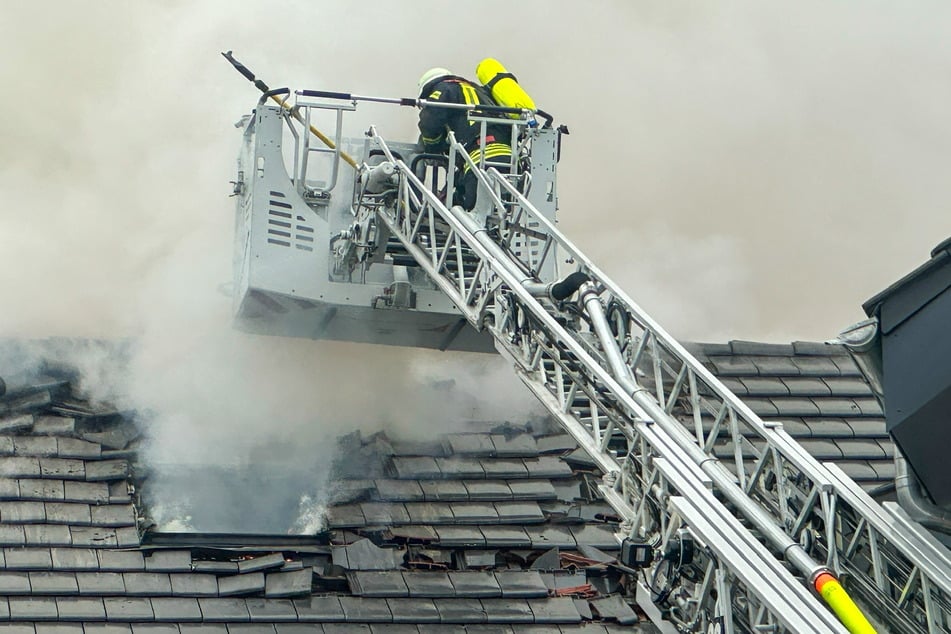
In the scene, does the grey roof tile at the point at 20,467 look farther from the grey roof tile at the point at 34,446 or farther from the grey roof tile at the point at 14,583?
the grey roof tile at the point at 14,583

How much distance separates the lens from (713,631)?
7902 millimetres

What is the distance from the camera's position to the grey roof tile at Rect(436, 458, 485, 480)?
35.9 ft

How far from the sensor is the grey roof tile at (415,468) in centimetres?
1087

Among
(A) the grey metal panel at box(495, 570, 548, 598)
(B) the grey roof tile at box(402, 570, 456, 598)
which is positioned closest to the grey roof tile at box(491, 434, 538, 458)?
(A) the grey metal panel at box(495, 570, 548, 598)

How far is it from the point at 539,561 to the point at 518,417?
1635 millimetres

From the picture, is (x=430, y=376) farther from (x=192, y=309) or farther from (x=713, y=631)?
(x=713, y=631)

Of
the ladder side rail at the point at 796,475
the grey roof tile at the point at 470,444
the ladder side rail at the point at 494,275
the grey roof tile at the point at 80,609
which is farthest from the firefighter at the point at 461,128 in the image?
the grey roof tile at the point at 80,609

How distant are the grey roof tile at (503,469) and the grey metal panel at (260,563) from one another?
5.75 ft

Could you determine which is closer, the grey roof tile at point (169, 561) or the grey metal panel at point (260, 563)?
the grey roof tile at point (169, 561)

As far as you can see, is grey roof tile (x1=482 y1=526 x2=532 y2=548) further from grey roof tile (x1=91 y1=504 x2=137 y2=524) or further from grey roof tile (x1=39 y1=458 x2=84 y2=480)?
grey roof tile (x1=39 y1=458 x2=84 y2=480)

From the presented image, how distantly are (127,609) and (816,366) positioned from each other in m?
5.98

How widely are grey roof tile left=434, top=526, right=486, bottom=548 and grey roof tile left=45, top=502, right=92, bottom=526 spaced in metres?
2.17

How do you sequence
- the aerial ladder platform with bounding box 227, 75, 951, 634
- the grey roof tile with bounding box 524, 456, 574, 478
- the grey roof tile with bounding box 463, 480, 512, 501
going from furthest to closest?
1. the grey roof tile with bounding box 524, 456, 574, 478
2. the grey roof tile with bounding box 463, 480, 512, 501
3. the aerial ladder platform with bounding box 227, 75, 951, 634

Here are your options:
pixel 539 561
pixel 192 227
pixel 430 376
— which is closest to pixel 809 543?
pixel 539 561
